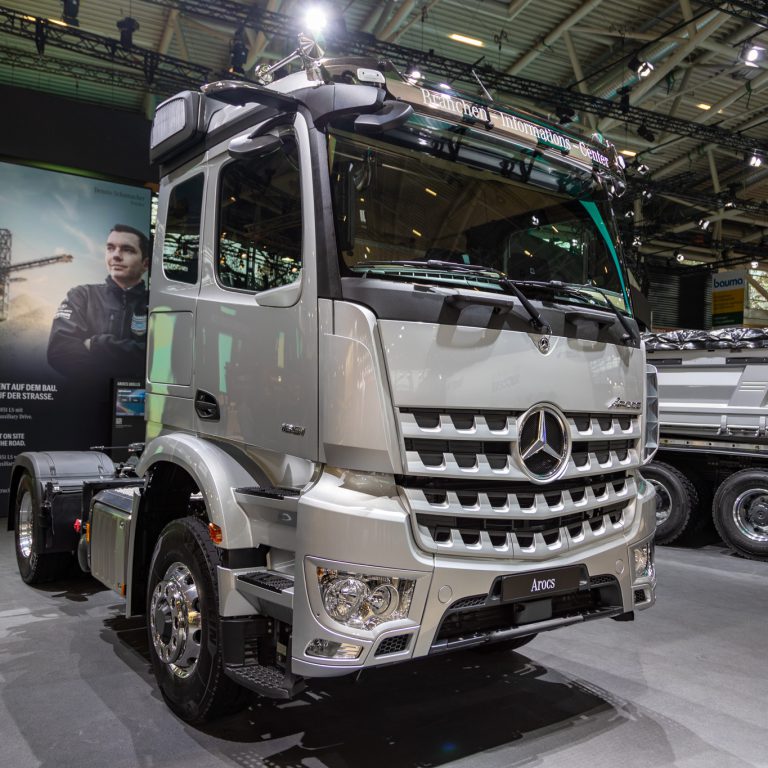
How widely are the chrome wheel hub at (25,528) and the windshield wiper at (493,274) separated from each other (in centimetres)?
422

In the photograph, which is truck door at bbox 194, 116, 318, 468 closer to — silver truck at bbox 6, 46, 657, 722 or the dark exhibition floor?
silver truck at bbox 6, 46, 657, 722

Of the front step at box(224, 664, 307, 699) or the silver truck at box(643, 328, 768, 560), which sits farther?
the silver truck at box(643, 328, 768, 560)

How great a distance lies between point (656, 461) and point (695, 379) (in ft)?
3.44

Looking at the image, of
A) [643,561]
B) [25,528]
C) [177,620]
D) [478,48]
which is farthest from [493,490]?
[478,48]

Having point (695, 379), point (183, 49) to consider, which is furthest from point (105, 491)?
point (183, 49)

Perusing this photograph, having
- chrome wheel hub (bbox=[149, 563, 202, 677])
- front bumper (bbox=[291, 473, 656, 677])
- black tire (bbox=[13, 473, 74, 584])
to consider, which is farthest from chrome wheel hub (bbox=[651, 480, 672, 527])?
chrome wheel hub (bbox=[149, 563, 202, 677])

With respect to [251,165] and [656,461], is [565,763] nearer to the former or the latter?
[251,165]

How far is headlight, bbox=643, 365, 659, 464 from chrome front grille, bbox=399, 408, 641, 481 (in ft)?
2.01

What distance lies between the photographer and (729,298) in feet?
67.3

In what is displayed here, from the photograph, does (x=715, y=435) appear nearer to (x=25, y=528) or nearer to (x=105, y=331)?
(x=25, y=528)

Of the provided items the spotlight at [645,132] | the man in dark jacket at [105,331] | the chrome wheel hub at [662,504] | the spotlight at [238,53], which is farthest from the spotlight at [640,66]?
the man in dark jacket at [105,331]

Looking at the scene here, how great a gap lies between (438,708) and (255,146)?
2.59 metres

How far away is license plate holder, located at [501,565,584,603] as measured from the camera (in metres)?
2.72

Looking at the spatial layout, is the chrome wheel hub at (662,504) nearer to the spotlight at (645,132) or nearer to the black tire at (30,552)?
the black tire at (30,552)
